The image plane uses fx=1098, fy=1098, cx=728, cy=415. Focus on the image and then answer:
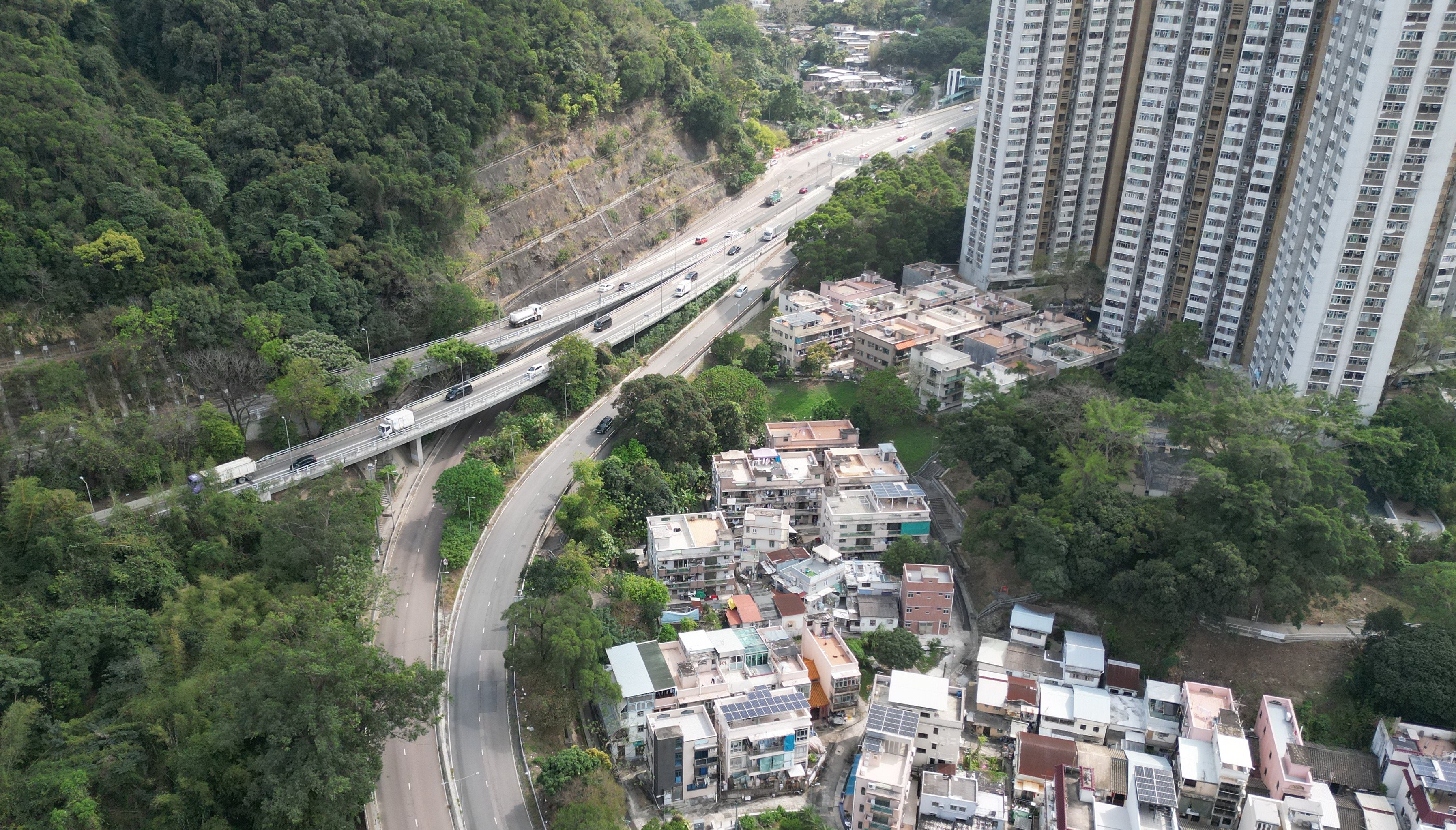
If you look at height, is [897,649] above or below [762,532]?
below

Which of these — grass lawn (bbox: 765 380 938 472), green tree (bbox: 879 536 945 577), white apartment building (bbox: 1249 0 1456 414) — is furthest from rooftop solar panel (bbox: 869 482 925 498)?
white apartment building (bbox: 1249 0 1456 414)

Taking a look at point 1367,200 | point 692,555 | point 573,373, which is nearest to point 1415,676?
point 1367,200

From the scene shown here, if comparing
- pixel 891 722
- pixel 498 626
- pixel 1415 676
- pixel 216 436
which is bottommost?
pixel 498 626

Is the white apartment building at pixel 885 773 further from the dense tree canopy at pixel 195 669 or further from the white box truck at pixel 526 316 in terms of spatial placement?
the white box truck at pixel 526 316

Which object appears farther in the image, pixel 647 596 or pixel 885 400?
pixel 885 400

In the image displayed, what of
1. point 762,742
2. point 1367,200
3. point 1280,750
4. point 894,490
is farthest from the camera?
point 894,490

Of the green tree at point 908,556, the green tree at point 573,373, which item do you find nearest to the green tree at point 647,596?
the green tree at point 908,556

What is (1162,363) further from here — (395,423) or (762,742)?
(395,423)

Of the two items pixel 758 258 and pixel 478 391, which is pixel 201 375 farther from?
pixel 758 258
